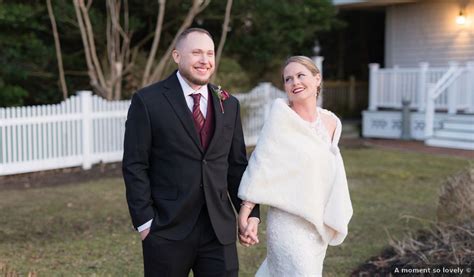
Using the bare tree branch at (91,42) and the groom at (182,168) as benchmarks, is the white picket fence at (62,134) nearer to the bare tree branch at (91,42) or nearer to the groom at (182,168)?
the bare tree branch at (91,42)

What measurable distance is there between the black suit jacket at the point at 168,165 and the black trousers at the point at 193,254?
45 millimetres

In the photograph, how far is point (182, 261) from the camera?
3162mm

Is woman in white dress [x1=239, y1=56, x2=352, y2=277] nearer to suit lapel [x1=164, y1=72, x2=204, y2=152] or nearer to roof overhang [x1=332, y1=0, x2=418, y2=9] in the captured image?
suit lapel [x1=164, y1=72, x2=204, y2=152]

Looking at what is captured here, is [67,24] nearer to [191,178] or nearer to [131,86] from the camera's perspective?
[131,86]

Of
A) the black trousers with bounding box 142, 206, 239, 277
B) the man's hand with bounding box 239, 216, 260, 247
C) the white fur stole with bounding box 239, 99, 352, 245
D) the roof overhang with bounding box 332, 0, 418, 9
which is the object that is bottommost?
the black trousers with bounding box 142, 206, 239, 277

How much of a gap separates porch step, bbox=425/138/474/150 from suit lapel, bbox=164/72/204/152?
37.9 ft

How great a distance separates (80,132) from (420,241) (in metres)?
6.64

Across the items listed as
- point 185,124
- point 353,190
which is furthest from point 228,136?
point 353,190

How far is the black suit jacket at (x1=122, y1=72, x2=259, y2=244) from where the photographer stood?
3068 mm

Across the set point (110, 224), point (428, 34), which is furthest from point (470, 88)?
point (110, 224)

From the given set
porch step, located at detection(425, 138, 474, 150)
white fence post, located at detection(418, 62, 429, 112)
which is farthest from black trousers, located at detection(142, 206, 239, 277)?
white fence post, located at detection(418, 62, 429, 112)

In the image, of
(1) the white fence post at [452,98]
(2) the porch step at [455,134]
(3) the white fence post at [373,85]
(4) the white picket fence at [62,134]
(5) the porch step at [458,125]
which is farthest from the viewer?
(3) the white fence post at [373,85]

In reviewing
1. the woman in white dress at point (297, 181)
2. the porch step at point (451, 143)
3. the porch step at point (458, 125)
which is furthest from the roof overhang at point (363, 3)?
the woman in white dress at point (297, 181)

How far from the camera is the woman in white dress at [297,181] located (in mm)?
3223
